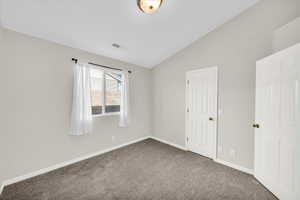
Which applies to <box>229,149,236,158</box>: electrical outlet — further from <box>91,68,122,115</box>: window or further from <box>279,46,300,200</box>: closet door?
<box>91,68,122,115</box>: window

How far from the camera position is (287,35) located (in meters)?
1.73

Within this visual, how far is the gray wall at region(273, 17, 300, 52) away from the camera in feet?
5.28

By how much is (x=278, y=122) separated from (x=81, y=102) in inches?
130

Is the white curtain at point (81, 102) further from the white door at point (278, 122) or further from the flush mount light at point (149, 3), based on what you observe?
the white door at point (278, 122)

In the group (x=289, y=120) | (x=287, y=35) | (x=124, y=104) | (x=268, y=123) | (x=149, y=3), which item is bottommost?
(x=268, y=123)

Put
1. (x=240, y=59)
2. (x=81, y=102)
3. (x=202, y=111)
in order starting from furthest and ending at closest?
(x=202, y=111) < (x=81, y=102) < (x=240, y=59)

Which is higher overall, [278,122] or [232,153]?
[278,122]

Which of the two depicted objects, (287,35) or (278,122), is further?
(287,35)

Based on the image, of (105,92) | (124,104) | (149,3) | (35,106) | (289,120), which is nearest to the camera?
(149,3)

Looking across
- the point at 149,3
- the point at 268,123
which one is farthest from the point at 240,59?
the point at 149,3

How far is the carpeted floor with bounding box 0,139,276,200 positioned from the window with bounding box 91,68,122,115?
120cm

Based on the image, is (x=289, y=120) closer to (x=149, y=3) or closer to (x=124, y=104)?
(x=149, y=3)

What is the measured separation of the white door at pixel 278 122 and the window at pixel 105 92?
10.0 feet

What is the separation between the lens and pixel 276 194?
1.65 metres
